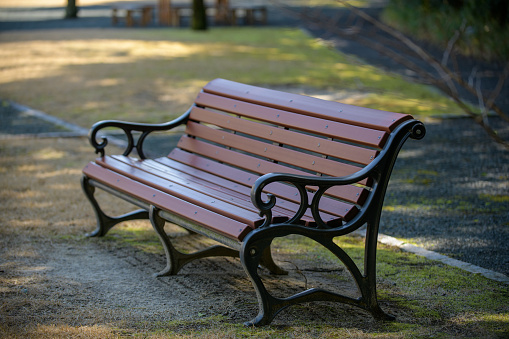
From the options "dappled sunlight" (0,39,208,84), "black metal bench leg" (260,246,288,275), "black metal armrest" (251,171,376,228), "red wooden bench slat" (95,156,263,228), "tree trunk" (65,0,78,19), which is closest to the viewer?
"black metal armrest" (251,171,376,228)

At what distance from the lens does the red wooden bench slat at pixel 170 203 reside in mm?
3385

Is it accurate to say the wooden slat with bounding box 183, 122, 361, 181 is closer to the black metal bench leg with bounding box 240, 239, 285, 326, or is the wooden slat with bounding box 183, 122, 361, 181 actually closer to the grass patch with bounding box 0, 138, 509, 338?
the black metal bench leg with bounding box 240, 239, 285, 326

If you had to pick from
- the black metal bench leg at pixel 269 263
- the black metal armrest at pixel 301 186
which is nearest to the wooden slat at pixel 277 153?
the black metal armrest at pixel 301 186

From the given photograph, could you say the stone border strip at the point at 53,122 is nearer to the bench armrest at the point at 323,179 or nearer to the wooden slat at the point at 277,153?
the wooden slat at the point at 277,153

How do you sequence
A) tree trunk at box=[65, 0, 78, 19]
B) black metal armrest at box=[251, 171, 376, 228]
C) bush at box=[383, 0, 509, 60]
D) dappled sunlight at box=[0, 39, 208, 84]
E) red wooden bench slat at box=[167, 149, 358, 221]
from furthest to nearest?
tree trunk at box=[65, 0, 78, 19] → dappled sunlight at box=[0, 39, 208, 84] → bush at box=[383, 0, 509, 60] → red wooden bench slat at box=[167, 149, 358, 221] → black metal armrest at box=[251, 171, 376, 228]

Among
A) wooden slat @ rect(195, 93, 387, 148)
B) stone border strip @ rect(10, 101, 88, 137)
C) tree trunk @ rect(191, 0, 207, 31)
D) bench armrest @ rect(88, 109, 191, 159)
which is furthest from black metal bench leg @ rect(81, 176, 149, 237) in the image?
tree trunk @ rect(191, 0, 207, 31)

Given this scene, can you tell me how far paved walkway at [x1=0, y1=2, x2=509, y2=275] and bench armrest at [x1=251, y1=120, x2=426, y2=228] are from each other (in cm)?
80

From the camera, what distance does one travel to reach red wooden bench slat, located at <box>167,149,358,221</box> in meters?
3.58

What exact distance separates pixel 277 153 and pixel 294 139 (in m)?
0.16

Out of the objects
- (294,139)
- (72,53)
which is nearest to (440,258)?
(294,139)

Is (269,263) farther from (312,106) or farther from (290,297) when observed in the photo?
(312,106)

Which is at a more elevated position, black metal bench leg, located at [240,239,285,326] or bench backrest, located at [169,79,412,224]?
bench backrest, located at [169,79,412,224]

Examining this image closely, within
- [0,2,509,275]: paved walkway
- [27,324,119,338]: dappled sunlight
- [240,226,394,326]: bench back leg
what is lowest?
[0,2,509,275]: paved walkway

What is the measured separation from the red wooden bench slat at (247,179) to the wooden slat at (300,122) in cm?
29
